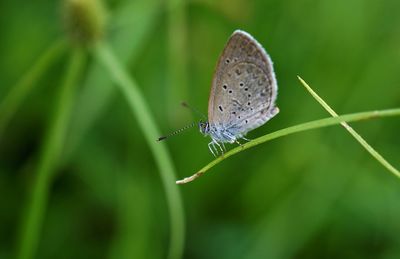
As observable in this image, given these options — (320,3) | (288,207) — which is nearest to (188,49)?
(320,3)

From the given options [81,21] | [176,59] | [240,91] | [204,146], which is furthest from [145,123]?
[204,146]

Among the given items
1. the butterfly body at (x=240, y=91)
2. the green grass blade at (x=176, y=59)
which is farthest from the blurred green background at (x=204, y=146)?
the butterfly body at (x=240, y=91)

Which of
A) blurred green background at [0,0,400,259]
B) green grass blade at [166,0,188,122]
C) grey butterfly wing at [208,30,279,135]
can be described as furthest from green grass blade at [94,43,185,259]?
green grass blade at [166,0,188,122]

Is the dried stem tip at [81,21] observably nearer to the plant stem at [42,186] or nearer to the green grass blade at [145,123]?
the green grass blade at [145,123]

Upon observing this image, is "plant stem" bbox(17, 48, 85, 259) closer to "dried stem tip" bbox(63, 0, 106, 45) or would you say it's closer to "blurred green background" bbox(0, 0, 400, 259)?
"dried stem tip" bbox(63, 0, 106, 45)

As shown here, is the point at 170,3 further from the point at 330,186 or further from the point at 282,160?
the point at 330,186
